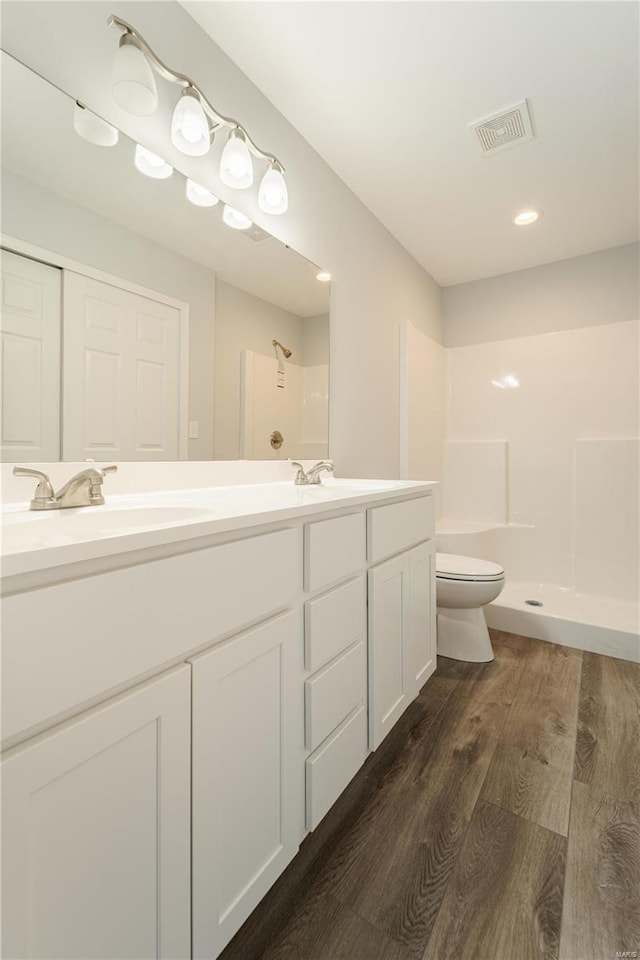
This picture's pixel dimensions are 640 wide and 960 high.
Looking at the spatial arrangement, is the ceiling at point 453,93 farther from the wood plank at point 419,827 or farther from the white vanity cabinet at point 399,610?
the wood plank at point 419,827

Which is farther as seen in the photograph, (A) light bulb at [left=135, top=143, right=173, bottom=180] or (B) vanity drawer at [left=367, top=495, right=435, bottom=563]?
(B) vanity drawer at [left=367, top=495, right=435, bottom=563]

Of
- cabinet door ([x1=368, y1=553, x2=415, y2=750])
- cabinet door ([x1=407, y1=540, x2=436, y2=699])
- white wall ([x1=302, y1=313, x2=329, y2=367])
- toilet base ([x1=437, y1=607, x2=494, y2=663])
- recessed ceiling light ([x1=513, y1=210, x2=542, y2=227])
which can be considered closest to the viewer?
cabinet door ([x1=368, y1=553, x2=415, y2=750])

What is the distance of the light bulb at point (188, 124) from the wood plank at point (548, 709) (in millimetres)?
2169

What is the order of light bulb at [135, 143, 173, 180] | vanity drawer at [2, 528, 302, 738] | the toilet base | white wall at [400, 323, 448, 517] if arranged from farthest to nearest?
white wall at [400, 323, 448, 517], the toilet base, light bulb at [135, 143, 173, 180], vanity drawer at [2, 528, 302, 738]

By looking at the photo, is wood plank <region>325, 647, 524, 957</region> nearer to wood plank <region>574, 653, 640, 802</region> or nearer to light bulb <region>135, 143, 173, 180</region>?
wood plank <region>574, 653, 640, 802</region>

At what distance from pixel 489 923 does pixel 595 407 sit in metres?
2.66

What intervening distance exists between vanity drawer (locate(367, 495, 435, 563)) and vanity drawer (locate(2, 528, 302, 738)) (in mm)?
496

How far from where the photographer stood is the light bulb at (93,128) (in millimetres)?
971

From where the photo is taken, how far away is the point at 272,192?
1.46m

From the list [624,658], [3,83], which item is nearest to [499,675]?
[624,658]

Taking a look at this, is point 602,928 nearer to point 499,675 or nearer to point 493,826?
point 493,826

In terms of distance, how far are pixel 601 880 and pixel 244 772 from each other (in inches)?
36.2

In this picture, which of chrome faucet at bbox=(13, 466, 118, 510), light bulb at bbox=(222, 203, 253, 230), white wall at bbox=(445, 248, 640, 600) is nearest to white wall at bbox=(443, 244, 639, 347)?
white wall at bbox=(445, 248, 640, 600)

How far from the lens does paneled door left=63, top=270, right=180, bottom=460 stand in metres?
0.97
